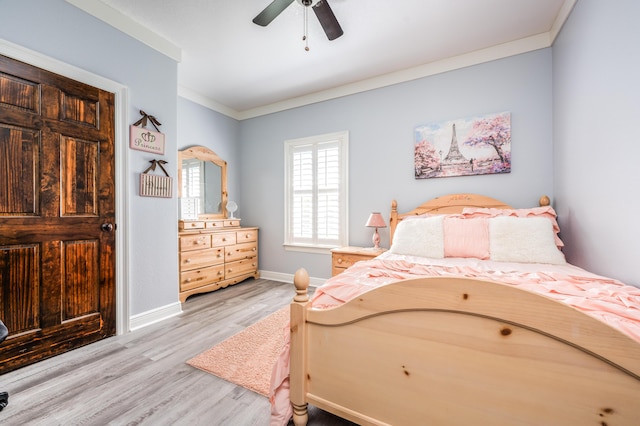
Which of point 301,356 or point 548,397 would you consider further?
point 301,356

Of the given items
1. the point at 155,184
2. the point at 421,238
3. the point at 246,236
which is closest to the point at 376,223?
the point at 421,238

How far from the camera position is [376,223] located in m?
3.13

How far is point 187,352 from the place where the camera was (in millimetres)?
2051

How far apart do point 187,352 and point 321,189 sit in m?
2.48

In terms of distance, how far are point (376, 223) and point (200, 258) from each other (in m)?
2.19

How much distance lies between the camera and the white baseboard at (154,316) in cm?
242

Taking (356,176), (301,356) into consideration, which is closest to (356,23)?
(356,176)

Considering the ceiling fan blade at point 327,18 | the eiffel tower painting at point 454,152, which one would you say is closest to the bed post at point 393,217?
the eiffel tower painting at point 454,152

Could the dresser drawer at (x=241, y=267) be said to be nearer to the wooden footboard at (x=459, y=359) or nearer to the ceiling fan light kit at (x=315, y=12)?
the wooden footboard at (x=459, y=359)

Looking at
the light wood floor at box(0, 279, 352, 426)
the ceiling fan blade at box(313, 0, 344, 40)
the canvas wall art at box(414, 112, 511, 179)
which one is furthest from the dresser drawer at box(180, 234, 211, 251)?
the canvas wall art at box(414, 112, 511, 179)

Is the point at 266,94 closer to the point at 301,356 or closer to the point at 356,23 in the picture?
the point at 356,23

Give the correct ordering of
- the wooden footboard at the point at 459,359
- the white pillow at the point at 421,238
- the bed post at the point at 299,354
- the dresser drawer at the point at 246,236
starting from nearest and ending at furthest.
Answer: the wooden footboard at the point at 459,359, the bed post at the point at 299,354, the white pillow at the point at 421,238, the dresser drawer at the point at 246,236

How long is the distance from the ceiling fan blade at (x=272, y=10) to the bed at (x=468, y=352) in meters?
1.76

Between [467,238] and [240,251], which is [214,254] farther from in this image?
[467,238]
